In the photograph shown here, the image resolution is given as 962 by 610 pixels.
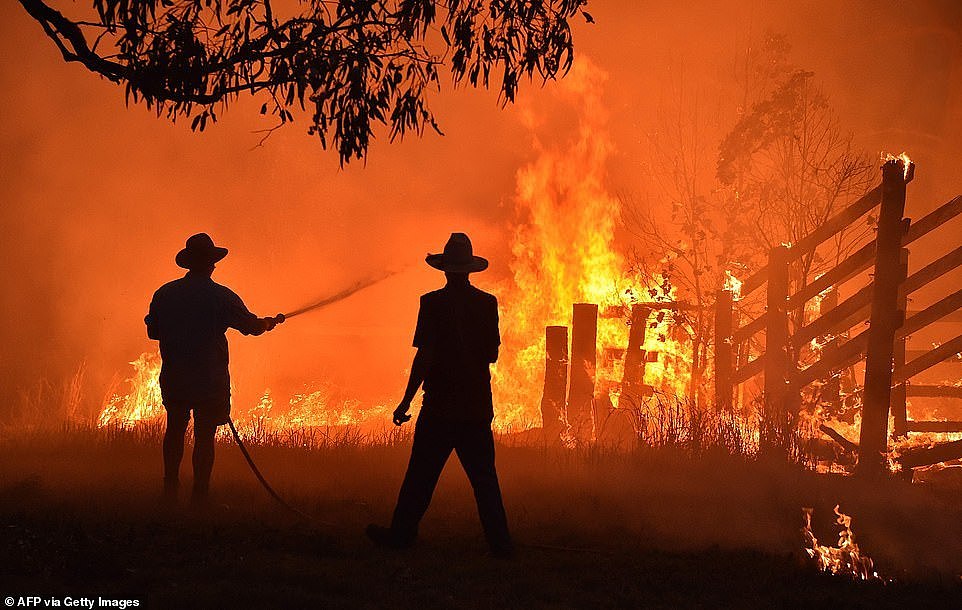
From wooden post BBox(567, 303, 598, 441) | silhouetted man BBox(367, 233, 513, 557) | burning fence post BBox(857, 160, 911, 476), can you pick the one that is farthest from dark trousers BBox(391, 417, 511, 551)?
wooden post BBox(567, 303, 598, 441)

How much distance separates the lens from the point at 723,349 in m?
12.2

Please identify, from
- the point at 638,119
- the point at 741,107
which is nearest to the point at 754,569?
the point at 741,107

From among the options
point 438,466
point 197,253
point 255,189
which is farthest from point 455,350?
point 255,189

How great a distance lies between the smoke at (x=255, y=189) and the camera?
29.9 metres

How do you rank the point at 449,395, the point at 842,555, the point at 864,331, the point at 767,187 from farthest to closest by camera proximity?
the point at 767,187 < the point at 864,331 < the point at 842,555 < the point at 449,395

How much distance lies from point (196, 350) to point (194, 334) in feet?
0.43

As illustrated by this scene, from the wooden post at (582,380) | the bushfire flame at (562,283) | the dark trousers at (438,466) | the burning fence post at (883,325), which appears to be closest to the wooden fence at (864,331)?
the burning fence post at (883,325)

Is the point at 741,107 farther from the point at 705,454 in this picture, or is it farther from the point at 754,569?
the point at 754,569

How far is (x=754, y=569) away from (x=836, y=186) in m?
8.87

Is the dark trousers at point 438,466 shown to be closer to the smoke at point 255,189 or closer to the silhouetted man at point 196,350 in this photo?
the silhouetted man at point 196,350

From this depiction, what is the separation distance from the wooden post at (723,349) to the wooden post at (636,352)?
130cm

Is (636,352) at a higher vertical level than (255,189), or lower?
lower

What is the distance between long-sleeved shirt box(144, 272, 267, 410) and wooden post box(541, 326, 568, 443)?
Result: 5332 millimetres

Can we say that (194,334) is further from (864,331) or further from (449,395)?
(864,331)
